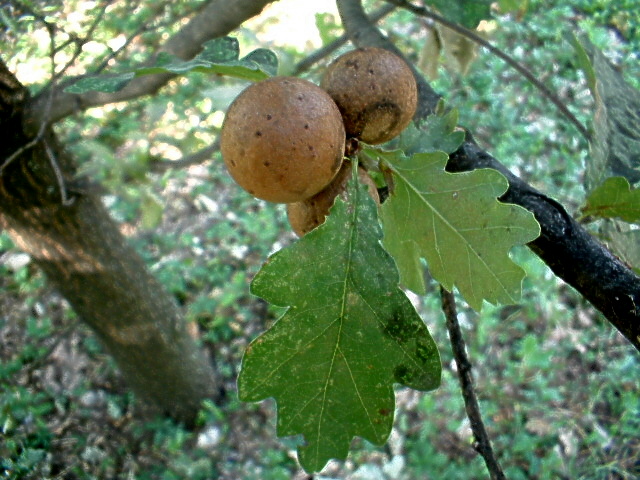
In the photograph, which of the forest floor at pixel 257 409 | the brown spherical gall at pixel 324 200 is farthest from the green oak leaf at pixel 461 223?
the forest floor at pixel 257 409

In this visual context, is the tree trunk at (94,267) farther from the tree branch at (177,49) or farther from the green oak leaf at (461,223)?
the green oak leaf at (461,223)

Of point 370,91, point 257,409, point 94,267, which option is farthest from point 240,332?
point 370,91

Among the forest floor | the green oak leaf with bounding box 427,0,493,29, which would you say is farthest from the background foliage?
the green oak leaf with bounding box 427,0,493,29

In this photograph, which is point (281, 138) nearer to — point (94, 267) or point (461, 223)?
point (461, 223)

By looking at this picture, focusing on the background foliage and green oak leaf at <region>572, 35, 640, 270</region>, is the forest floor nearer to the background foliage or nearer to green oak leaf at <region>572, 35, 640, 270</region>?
the background foliage

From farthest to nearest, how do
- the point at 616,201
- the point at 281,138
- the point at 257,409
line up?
the point at 257,409, the point at 616,201, the point at 281,138

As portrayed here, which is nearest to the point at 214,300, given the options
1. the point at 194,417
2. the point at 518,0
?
the point at 194,417

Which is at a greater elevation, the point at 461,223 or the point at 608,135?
the point at 461,223

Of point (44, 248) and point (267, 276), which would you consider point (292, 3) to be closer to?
point (44, 248)
